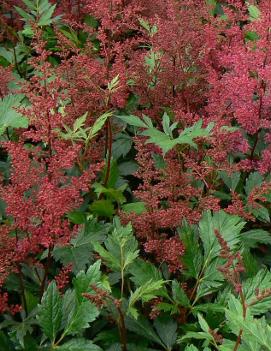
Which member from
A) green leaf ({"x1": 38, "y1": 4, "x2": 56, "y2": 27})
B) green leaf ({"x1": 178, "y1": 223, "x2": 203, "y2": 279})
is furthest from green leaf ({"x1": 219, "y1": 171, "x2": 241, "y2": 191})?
green leaf ({"x1": 38, "y1": 4, "x2": 56, "y2": 27})

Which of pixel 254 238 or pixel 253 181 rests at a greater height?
pixel 253 181

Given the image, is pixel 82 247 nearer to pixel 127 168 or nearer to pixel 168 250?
pixel 168 250

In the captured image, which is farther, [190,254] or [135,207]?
[135,207]

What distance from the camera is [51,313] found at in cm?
166

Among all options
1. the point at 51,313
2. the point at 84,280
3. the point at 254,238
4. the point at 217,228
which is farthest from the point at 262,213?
the point at 51,313

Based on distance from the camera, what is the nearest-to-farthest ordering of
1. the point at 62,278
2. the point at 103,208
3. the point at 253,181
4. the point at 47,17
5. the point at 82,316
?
the point at 82,316, the point at 62,278, the point at 103,208, the point at 253,181, the point at 47,17

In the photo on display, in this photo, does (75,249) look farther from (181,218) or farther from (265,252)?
(265,252)

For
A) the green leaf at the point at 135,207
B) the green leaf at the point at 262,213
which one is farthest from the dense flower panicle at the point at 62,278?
the green leaf at the point at 262,213

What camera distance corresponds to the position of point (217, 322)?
1831 mm

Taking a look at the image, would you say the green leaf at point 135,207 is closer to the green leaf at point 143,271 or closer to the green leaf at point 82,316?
the green leaf at point 143,271

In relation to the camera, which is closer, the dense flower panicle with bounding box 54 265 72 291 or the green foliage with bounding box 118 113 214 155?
the dense flower panicle with bounding box 54 265 72 291

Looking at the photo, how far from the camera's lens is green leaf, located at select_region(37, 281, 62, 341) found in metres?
1.66

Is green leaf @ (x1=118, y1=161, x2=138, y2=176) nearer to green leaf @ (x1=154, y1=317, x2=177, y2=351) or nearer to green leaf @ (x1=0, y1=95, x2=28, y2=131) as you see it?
green leaf @ (x1=0, y1=95, x2=28, y2=131)

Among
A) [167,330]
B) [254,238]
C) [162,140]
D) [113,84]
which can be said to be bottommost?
[167,330]
